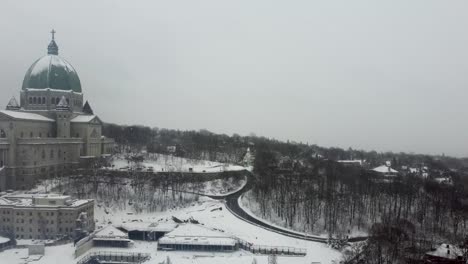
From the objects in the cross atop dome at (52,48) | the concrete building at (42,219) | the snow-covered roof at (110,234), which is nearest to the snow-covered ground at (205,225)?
the snow-covered roof at (110,234)

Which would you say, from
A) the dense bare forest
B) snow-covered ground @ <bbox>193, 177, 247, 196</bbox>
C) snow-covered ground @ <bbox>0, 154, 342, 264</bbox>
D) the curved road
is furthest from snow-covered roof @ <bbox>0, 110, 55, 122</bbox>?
the dense bare forest

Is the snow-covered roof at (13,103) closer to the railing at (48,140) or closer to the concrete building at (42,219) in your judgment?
the railing at (48,140)

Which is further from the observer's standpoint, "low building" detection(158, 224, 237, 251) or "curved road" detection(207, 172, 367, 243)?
"curved road" detection(207, 172, 367, 243)

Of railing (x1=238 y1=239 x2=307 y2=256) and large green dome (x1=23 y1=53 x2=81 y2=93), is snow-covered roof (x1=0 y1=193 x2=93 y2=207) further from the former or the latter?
large green dome (x1=23 y1=53 x2=81 y2=93)

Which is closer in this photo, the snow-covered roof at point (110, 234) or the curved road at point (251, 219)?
the snow-covered roof at point (110, 234)

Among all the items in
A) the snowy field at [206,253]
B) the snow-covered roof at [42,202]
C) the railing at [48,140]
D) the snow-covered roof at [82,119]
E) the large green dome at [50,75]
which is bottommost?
the snowy field at [206,253]

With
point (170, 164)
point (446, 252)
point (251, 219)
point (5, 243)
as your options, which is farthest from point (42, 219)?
point (446, 252)

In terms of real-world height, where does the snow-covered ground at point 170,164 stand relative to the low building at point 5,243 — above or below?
above

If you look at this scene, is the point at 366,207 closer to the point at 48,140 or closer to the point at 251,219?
the point at 251,219
